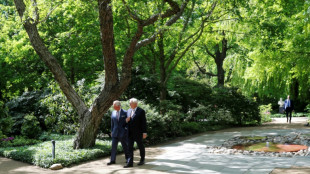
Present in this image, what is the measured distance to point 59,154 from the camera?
9148 millimetres

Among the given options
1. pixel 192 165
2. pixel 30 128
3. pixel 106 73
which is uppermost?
pixel 106 73

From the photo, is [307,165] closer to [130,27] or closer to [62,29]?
[130,27]

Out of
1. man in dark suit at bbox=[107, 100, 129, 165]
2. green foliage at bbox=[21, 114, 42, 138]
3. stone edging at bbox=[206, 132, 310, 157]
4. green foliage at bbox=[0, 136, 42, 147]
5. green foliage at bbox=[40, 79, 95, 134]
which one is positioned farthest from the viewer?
green foliage at bbox=[40, 79, 95, 134]

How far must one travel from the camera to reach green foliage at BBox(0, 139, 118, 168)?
344 inches

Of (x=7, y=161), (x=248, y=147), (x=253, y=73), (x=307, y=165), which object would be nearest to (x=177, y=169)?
(x=307, y=165)

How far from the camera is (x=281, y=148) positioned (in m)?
10.3

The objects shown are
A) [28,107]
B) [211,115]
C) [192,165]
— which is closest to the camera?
[192,165]

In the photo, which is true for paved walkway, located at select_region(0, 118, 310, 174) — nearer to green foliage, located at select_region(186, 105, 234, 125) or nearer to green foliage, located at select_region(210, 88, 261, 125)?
green foliage, located at select_region(186, 105, 234, 125)

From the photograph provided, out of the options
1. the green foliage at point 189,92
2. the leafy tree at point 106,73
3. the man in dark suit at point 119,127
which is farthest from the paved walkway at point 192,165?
the green foliage at point 189,92

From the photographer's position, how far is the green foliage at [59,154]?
28.7 feet

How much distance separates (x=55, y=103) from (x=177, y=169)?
28.9 ft

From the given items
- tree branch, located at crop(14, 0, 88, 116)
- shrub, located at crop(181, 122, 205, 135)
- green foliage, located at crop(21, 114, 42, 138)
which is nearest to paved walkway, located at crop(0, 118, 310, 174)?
tree branch, located at crop(14, 0, 88, 116)

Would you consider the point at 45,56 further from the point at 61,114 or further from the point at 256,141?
the point at 256,141

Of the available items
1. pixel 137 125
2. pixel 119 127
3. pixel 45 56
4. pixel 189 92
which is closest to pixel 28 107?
pixel 45 56
